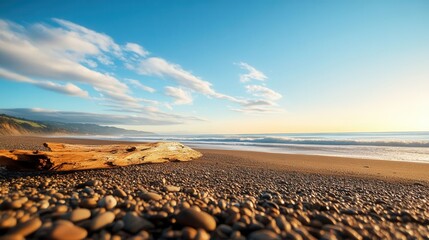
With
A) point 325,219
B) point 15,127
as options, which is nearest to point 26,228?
point 325,219

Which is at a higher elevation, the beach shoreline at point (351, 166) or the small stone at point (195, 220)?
the small stone at point (195, 220)

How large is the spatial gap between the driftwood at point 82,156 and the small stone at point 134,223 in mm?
3472

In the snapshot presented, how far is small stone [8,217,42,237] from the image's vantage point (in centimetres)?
162

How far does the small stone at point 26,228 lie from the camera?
1.62 m

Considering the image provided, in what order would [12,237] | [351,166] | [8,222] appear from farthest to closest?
[351,166]
[8,222]
[12,237]

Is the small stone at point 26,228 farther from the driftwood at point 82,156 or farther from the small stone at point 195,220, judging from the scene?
the driftwood at point 82,156

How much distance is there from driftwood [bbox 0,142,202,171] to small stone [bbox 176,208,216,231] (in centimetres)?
380

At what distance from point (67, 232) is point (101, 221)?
274 millimetres

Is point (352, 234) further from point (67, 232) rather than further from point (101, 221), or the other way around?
point (67, 232)

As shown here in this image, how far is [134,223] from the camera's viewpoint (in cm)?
192

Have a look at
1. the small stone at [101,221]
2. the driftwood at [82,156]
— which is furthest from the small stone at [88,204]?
the driftwood at [82,156]

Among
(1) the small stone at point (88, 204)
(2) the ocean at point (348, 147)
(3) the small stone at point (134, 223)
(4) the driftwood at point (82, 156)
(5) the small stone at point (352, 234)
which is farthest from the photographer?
(2) the ocean at point (348, 147)

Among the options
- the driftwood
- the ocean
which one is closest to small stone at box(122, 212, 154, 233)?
the driftwood

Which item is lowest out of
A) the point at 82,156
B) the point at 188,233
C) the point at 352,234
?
the point at 352,234
